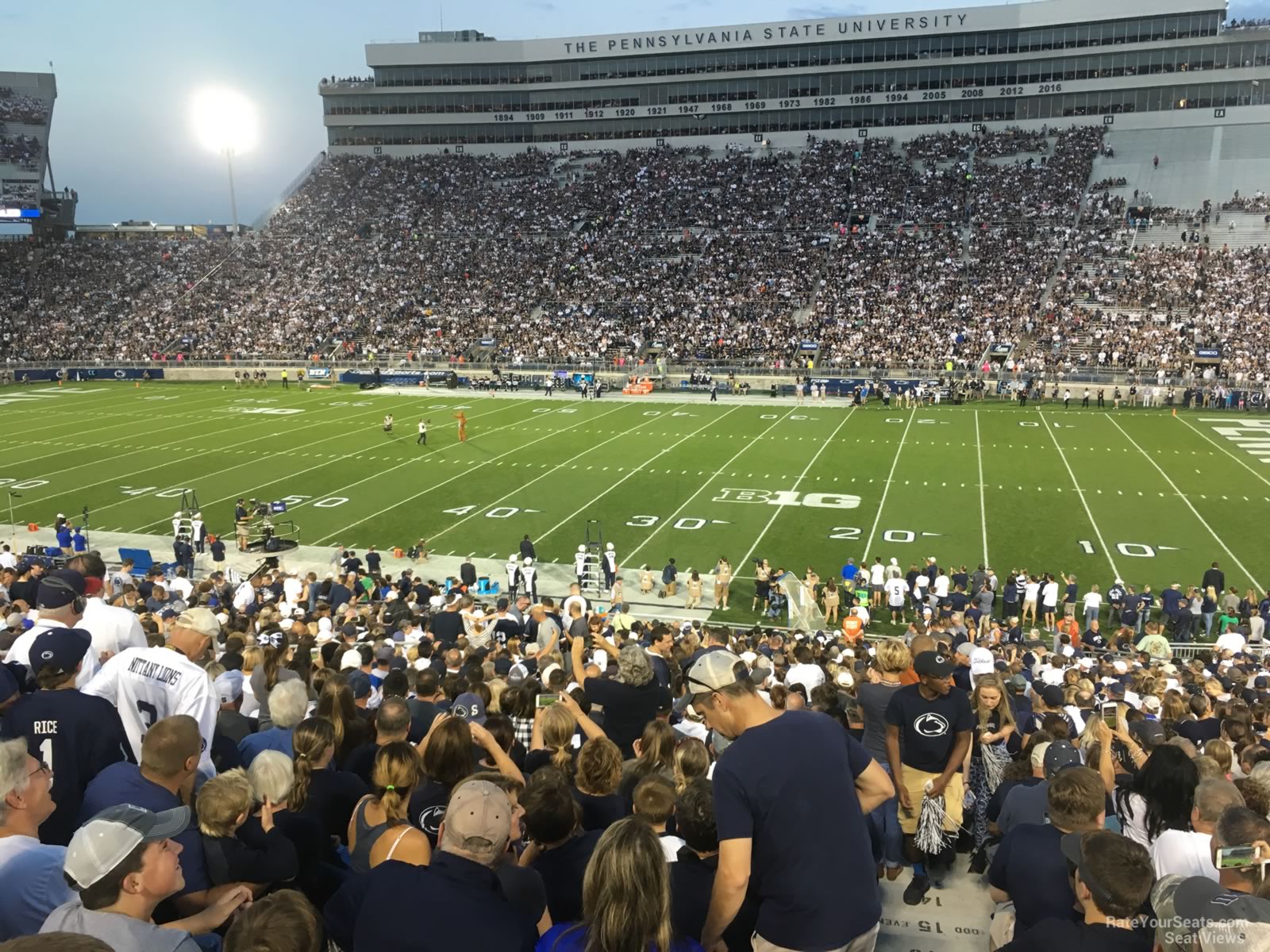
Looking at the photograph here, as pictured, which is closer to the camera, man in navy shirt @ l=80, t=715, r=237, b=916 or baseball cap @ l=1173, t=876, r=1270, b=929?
baseball cap @ l=1173, t=876, r=1270, b=929

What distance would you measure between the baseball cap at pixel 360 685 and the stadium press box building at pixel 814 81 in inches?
3029

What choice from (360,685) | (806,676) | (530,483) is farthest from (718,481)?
(360,685)

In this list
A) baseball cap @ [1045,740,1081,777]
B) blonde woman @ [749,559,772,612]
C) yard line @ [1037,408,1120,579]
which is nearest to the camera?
baseball cap @ [1045,740,1081,777]

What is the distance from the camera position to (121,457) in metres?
33.9

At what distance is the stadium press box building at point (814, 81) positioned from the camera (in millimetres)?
67875

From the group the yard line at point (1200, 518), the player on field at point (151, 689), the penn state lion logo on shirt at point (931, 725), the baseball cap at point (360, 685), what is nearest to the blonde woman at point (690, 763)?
Result: the penn state lion logo on shirt at point (931, 725)

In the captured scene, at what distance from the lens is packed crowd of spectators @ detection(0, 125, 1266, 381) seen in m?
52.8

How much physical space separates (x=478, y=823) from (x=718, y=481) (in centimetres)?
2671

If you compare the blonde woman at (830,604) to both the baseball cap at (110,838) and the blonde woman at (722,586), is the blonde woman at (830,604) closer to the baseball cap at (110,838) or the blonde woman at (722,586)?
the blonde woman at (722,586)

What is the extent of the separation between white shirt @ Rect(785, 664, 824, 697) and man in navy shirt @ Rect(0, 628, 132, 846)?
5589 millimetres

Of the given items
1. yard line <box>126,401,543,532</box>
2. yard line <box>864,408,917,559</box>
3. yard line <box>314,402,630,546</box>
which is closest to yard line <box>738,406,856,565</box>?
yard line <box>864,408,917,559</box>

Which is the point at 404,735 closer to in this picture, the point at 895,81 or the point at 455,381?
the point at 455,381

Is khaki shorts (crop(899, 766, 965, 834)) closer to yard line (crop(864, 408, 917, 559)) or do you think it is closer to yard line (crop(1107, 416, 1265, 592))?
yard line (crop(864, 408, 917, 559))

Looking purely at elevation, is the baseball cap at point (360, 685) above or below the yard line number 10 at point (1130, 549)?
above
